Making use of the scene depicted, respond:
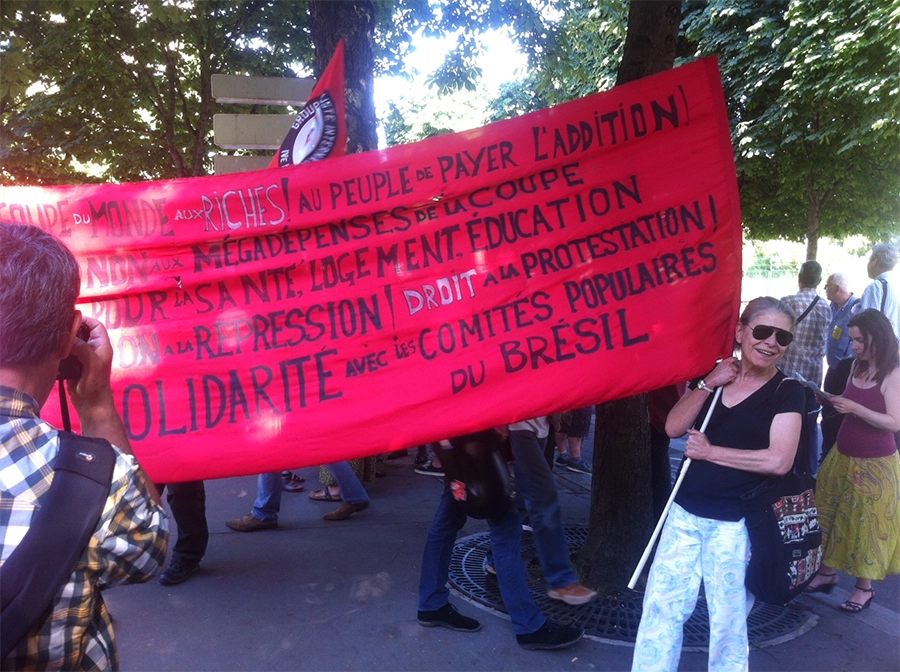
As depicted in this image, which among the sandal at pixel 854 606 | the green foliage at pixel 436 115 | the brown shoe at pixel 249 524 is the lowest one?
the sandal at pixel 854 606

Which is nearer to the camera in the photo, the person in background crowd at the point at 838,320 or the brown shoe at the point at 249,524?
the brown shoe at the point at 249,524

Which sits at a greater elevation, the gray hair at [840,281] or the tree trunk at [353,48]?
the tree trunk at [353,48]

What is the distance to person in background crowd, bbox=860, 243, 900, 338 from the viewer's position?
6.43 metres

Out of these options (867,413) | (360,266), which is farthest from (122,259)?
(867,413)

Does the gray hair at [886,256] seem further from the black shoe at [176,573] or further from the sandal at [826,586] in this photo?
the black shoe at [176,573]

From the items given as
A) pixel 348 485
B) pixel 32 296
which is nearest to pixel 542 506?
pixel 348 485

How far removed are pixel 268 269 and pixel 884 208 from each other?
16.9m

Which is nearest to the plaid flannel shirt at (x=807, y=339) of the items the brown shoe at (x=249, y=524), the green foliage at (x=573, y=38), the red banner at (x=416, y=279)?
the red banner at (x=416, y=279)

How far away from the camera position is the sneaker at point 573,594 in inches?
152

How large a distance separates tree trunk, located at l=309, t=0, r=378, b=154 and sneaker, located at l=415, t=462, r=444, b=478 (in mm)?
3053

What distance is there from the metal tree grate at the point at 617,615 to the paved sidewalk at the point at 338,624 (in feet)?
0.27

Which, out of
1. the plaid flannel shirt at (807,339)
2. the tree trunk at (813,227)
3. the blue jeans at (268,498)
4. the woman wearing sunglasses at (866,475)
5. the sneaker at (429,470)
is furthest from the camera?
the tree trunk at (813,227)

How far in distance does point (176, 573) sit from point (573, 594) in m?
2.30

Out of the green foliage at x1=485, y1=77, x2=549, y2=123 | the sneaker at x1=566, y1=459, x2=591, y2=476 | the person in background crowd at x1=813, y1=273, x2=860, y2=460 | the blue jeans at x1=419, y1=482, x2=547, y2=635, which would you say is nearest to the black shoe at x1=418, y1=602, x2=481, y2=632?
the blue jeans at x1=419, y1=482, x2=547, y2=635
